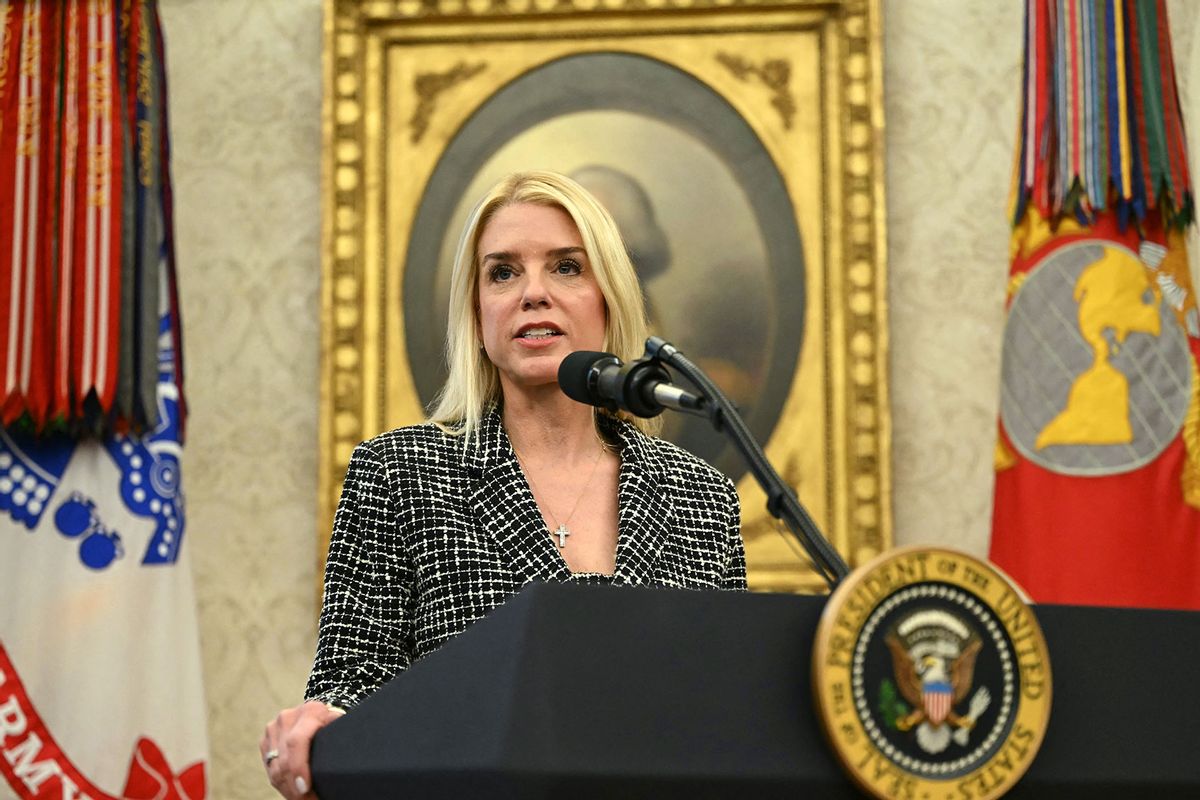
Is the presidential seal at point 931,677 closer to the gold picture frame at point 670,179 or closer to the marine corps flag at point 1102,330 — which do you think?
the marine corps flag at point 1102,330

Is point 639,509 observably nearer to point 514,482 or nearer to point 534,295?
point 514,482

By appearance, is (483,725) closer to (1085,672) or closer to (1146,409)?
(1085,672)

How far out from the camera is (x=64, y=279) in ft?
11.5

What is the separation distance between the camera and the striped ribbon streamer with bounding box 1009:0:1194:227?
3291mm

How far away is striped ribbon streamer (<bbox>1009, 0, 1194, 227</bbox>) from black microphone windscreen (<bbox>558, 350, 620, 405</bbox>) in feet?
7.09

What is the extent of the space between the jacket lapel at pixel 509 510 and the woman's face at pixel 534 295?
0.11 m

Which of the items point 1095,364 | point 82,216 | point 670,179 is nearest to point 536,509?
point 1095,364

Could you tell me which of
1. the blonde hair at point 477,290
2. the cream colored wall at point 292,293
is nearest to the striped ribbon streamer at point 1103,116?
the cream colored wall at point 292,293

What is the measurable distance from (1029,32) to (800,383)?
1.07 m

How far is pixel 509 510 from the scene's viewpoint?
1.90 meters

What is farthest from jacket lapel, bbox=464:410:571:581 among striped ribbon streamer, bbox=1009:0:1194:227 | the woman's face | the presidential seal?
striped ribbon streamer, bbox=1009:0:1194:227

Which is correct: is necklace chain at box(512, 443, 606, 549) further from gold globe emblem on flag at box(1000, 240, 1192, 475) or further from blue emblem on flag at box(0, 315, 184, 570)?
blue emblem on flag at box(0, 315, 184, 570)

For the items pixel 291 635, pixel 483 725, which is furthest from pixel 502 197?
pixel 291 635

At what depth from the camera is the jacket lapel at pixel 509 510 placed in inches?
72.6
